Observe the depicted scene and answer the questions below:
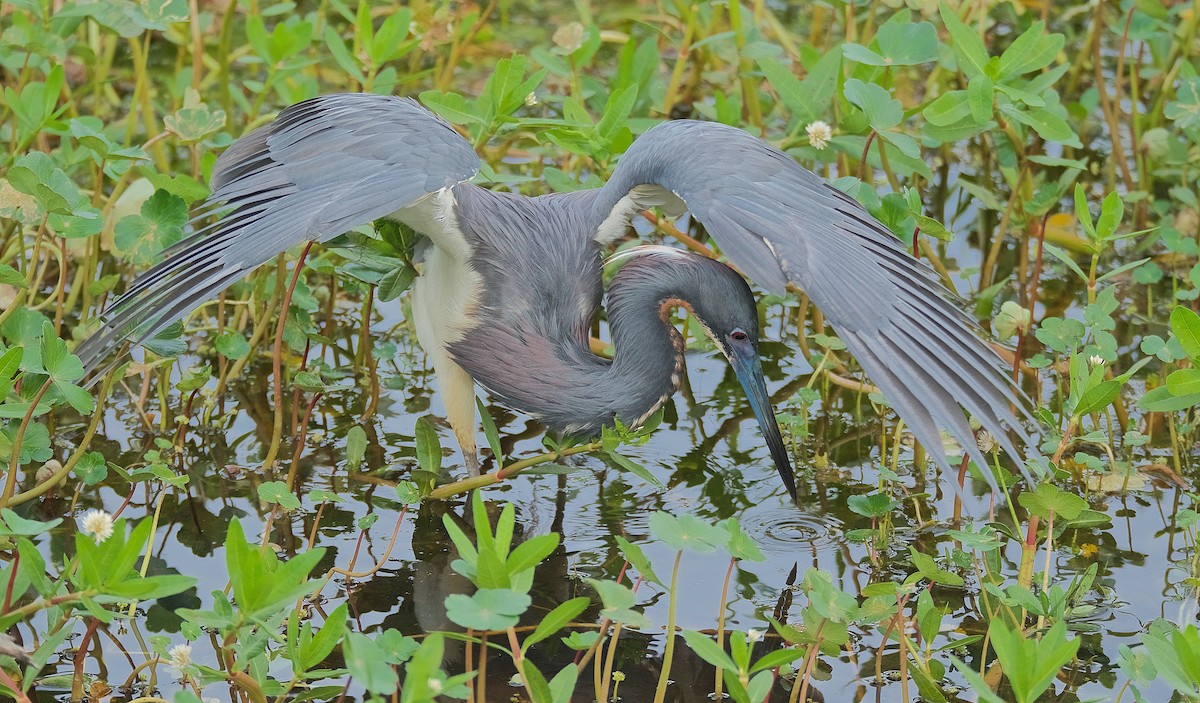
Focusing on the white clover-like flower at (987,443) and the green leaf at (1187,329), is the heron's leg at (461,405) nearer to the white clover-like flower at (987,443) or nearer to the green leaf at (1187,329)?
the white clover-like flower at (987,443)

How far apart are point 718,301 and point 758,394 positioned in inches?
9.2

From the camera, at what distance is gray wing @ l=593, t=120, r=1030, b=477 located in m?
2.43

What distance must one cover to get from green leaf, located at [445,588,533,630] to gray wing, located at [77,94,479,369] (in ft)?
2.52

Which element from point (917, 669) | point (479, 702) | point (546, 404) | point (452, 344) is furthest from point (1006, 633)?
point (452, 344)

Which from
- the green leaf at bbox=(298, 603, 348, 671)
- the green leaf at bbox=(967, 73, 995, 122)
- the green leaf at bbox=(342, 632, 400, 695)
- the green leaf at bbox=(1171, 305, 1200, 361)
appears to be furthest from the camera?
the green leaf at bbox=(967, 73, 995, 122)

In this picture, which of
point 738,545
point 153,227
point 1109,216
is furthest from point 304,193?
point 1109,216

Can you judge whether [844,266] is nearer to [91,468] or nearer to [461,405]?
[461,405]

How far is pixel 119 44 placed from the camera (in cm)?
551

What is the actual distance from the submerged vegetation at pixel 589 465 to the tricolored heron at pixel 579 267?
0.44 feet

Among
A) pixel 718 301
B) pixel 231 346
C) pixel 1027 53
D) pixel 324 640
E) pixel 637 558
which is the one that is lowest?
pixel 324 640

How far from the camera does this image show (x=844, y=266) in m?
2.64

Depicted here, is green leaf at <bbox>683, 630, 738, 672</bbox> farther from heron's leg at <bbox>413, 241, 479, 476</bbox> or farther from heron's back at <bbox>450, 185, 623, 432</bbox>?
heron's leg at <bbox>413, 241, 479, 476</bbox>

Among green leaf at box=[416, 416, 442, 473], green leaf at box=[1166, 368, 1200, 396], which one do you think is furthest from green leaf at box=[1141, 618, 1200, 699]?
green leaf at box=[416, 416, 442, 473]

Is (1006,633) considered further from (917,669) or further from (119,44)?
(119,44)
